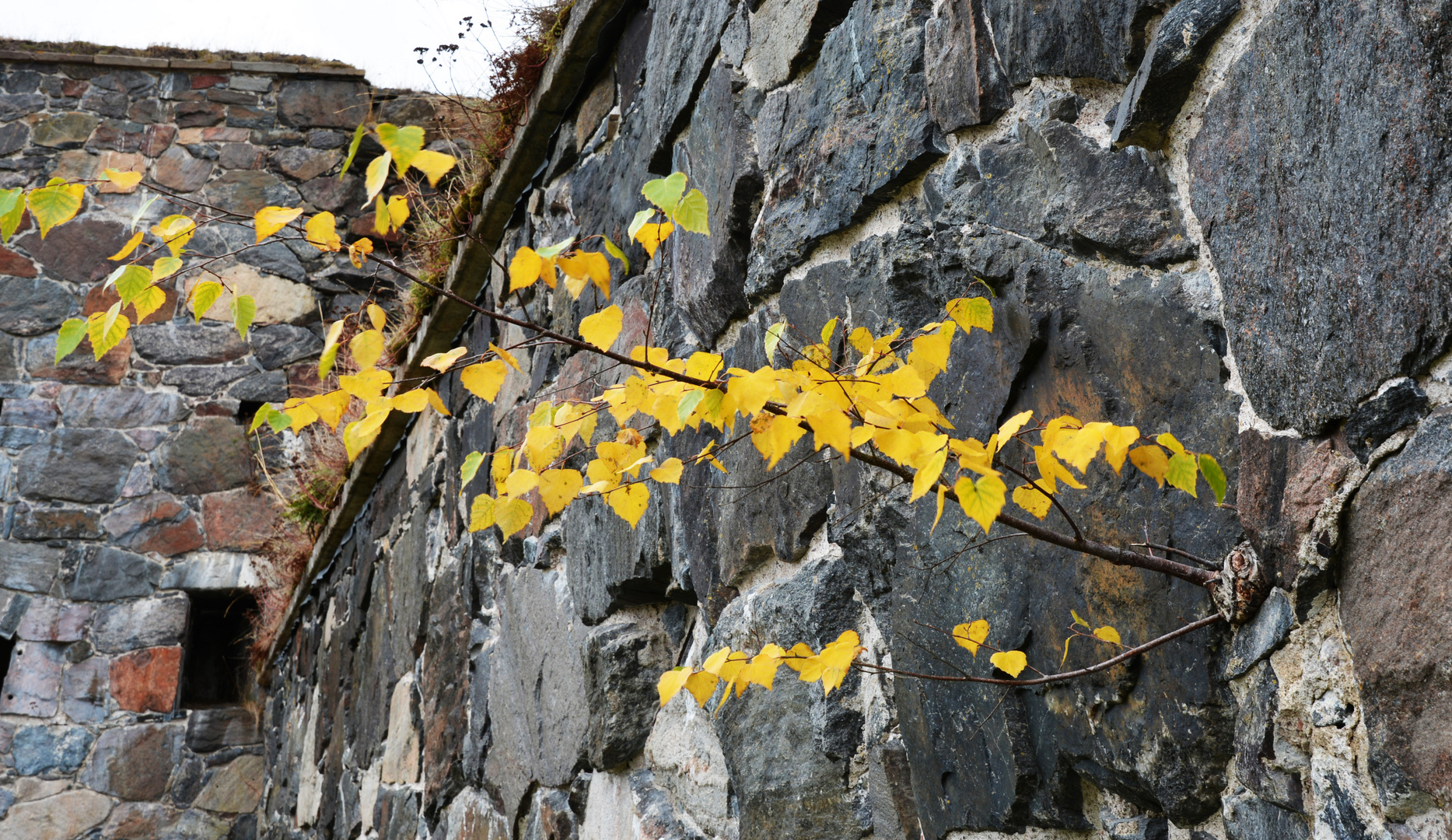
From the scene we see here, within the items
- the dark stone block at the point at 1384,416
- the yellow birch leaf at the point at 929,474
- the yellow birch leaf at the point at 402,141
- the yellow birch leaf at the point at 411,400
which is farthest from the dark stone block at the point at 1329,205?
the yellow birch leaf at the point at 411,400

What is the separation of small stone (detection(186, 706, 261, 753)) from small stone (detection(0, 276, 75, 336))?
2.20 m

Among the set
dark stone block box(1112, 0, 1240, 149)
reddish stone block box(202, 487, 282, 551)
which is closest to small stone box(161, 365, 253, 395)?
reddish stone block box(202, 487, 282, 551)

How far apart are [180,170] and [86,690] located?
281cm

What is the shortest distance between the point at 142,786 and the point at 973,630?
538cm

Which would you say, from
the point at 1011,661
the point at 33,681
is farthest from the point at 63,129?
the point at 1011,661

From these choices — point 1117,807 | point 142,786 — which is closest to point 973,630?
point 1117,807

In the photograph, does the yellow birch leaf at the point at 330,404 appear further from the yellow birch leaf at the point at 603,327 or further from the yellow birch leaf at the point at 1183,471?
the yellow birch leaf at the point at 1183,471

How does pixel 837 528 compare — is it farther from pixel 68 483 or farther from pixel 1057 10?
pixel 68 483

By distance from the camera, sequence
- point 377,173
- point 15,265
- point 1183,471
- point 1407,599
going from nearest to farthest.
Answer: point 1407,599 → point 1183,471 → point 377,173 → point 15,265

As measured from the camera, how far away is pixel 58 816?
16.6ft

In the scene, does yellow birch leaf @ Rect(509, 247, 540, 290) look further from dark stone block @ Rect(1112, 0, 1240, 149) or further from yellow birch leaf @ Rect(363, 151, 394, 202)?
dark stone block @ Rect(1112, 0, 1240, 149)

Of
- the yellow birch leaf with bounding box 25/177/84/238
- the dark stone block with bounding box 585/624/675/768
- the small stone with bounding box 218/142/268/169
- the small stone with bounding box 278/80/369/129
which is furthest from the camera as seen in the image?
the small stone with bounding box 278/80/369/129

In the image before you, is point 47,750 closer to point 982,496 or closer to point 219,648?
point 219,648

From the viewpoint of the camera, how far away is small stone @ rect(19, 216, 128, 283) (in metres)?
5.79
